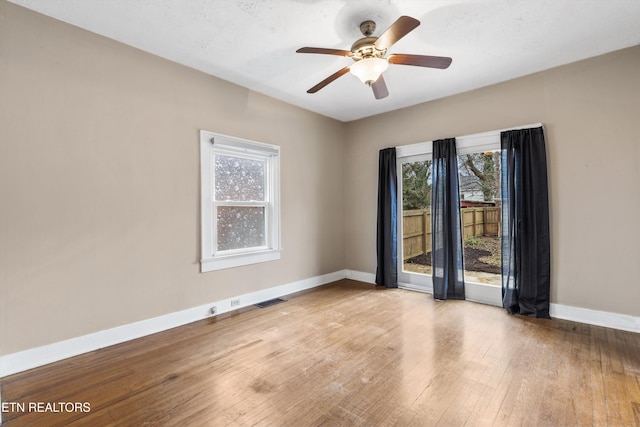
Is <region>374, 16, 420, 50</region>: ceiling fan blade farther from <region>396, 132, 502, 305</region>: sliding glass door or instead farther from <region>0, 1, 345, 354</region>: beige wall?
<region>396, 132, 502, 305</region>: sliding glass door

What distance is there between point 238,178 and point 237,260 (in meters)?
1.03

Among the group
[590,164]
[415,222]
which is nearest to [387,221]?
[415,222]

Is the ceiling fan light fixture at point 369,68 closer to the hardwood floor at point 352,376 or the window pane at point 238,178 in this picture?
the window pane at point 238,178

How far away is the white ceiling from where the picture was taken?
7.59ft

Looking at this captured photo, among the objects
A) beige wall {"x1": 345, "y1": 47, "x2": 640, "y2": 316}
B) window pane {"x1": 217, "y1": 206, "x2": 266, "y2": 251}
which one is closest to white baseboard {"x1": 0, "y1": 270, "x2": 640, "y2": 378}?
beige wall {"x1": 345, "y1": 47, "x2": 640, "y2": 316}

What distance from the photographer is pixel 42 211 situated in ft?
7.79

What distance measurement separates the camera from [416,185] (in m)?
4.55

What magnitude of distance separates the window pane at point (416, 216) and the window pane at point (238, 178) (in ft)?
7.29

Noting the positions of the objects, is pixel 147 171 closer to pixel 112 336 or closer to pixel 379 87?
pixel 112 336

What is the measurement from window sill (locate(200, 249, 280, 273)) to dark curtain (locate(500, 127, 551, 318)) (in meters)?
2.93

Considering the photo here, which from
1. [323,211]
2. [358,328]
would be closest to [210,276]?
[358,328]

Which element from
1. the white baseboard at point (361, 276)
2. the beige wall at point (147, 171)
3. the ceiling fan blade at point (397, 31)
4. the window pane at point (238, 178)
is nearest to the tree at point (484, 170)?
the beige wall at point (147, 171)

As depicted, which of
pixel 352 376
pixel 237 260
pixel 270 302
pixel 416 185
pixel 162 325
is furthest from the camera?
pixel 416 185

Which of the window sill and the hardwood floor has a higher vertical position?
the window sill
